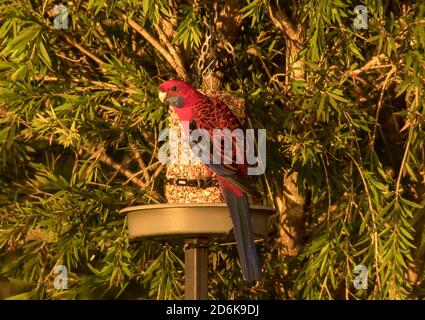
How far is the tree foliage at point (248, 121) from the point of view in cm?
784

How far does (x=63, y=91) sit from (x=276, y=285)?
6.10ft

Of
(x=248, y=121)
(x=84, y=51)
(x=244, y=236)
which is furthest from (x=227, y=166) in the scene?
(x=84, y=51)

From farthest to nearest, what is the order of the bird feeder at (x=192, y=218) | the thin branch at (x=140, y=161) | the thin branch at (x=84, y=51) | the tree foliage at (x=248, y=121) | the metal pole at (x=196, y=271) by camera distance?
1. the thin branch at (x=84, y=51)
2. the thin branch at (x=140, y=161)
3. the tree foliage at (x=248, y=121)
4. the metal pole at (x=196, y=271)
5. the bird feeder at (x=192, y=218)

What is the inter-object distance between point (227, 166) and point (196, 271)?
514 mm

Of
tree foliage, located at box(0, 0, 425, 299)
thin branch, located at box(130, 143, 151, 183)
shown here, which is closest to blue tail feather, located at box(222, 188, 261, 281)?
tree foliage, located at box(0, 0, 425, 299)

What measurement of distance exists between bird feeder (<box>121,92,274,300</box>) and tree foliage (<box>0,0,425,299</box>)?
2.08ft

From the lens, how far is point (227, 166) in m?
6.66

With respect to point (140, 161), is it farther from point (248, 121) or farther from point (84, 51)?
point (248, 121)

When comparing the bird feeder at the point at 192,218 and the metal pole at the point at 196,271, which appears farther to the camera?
the metal pole at the point at 196,271

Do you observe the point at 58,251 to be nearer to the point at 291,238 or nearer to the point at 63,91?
the point at 63,91

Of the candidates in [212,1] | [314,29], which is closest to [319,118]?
[314,29]

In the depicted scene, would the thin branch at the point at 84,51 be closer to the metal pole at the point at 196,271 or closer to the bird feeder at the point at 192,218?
the bird feeder at the point at 192,218

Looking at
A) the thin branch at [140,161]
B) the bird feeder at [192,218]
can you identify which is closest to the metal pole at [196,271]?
the bird feeder at [192,218]

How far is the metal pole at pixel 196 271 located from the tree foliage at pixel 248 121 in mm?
1221
